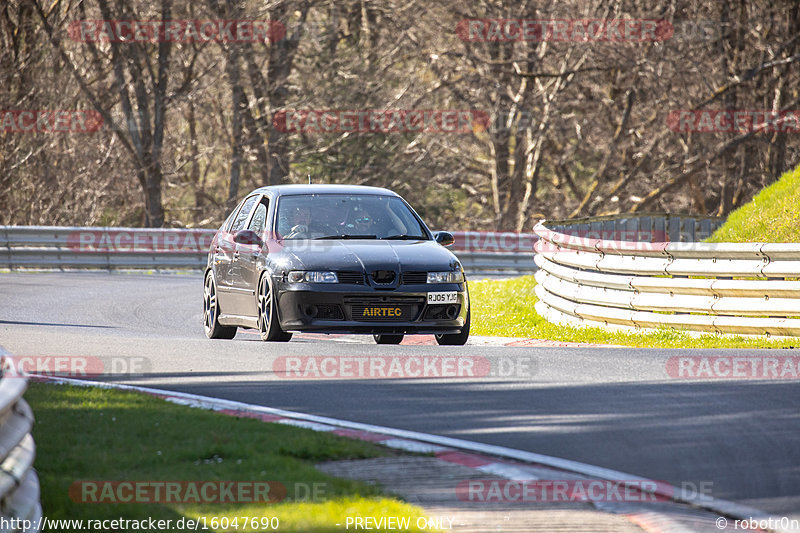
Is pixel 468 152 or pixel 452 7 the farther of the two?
pixel 468 152

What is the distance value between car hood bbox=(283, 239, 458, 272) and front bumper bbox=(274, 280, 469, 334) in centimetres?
20

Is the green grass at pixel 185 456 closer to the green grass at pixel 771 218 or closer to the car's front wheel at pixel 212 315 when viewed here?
the car's front wheel at pixel 212 315

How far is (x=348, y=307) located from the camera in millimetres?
11188

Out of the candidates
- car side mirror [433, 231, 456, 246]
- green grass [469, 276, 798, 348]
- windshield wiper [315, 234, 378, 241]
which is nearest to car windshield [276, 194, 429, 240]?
windshield wiper [315, 234, 378, 241]

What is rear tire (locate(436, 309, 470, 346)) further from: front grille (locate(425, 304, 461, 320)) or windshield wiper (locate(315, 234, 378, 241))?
windshield wiper (locate(315, 234, 378, 241))

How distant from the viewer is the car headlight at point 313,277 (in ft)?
36.8

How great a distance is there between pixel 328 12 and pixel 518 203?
28.0 feet

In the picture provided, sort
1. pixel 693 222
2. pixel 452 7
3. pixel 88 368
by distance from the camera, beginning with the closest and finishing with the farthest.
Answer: pixel 88 368 < pixel 693 222 < pixel 452 7

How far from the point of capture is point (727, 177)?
117 feet

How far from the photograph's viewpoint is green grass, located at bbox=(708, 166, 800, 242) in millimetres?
15961

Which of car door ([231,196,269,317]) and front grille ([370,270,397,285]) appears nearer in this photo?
front grille ([370,270,397,285])

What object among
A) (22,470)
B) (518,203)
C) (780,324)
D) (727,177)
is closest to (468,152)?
(518,203)

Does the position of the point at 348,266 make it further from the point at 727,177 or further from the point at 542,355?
the point at 727,177

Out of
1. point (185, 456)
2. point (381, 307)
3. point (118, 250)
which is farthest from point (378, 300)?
point (118, 250)
